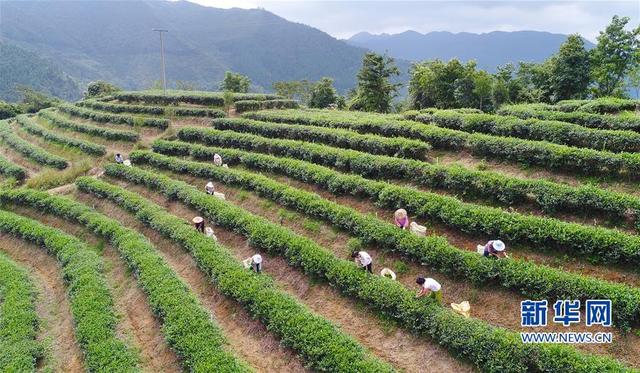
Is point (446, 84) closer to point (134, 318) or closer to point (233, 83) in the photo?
point (233, 83)

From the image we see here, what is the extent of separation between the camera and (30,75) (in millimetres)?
143750

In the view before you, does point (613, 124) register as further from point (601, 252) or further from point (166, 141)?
point (166, 141)

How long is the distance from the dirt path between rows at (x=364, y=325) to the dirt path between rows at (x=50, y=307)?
6.01m

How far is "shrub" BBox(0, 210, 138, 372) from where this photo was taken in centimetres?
1214

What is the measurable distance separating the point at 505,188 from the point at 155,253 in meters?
13.2

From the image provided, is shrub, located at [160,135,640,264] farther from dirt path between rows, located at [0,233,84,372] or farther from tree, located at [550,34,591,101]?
tree, located at [550,34,591,101]

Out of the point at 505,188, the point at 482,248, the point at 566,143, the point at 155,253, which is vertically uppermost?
the point at 566,143

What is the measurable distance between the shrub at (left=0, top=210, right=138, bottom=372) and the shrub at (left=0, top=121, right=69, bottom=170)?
906cm

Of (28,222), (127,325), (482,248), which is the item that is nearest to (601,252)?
(482,248)

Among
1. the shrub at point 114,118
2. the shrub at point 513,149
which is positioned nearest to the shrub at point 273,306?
the shrub at point 513,149

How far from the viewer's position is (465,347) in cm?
995

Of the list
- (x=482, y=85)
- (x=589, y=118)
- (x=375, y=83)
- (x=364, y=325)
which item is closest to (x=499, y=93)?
(x=482, y=85)

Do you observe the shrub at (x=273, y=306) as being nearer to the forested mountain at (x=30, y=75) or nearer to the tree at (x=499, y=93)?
the tree at (x=499, y=93)

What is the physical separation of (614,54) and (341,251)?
33.6 metres
